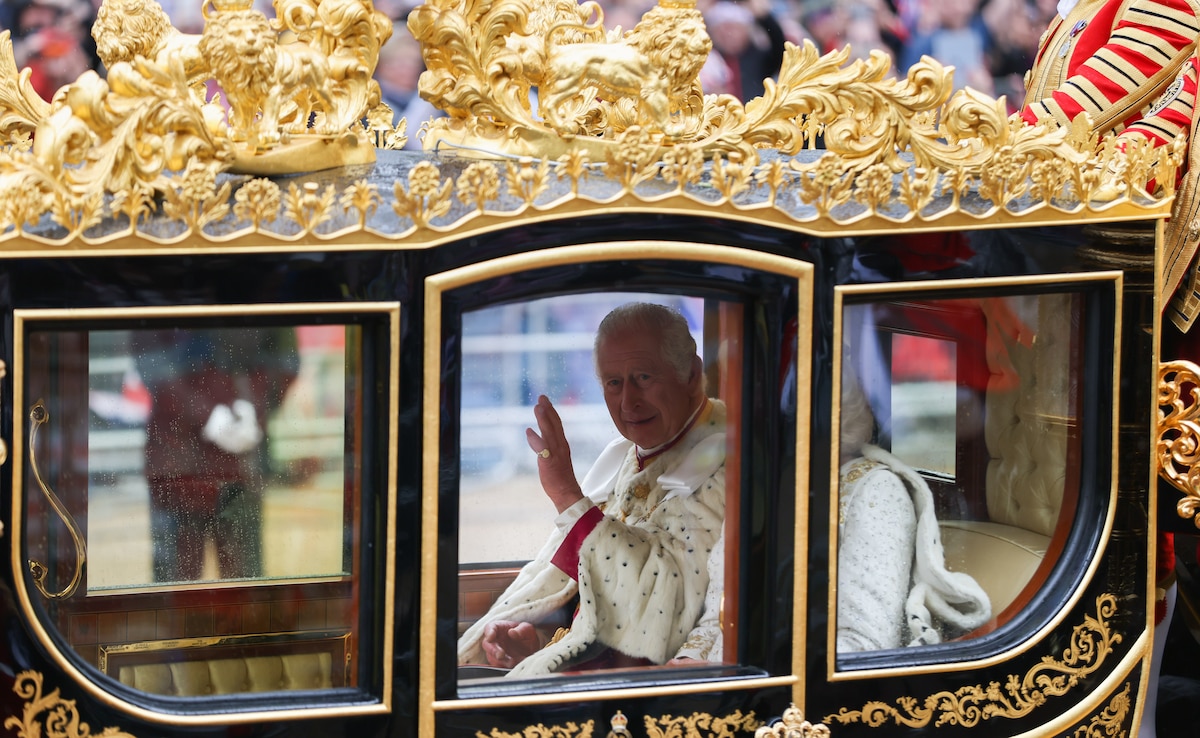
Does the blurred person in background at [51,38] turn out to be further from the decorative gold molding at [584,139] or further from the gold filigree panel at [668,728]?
the gold filigree panel at [668,728]

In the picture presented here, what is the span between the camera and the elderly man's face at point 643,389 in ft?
6.84

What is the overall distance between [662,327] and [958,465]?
1.64ft

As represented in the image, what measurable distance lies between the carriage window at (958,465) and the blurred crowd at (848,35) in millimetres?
2314

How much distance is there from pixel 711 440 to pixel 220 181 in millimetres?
741

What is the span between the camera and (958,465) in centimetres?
224

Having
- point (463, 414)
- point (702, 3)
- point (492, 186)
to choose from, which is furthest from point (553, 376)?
point (702, 3)

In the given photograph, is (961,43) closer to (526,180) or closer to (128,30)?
(128,30)

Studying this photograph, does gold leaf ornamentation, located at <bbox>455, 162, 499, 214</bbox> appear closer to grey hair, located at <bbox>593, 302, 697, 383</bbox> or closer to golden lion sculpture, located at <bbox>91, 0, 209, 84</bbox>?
grey hair, located at <bbox>593, 302, 697, 383</bbox>

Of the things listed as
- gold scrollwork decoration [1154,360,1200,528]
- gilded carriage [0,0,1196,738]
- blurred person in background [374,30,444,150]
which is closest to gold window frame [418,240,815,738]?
gilded carriage [0,0,1196,738]

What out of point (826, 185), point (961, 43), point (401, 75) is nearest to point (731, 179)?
→ point (826, 185)

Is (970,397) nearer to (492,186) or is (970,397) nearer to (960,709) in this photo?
(960,709)

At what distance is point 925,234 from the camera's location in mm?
2098

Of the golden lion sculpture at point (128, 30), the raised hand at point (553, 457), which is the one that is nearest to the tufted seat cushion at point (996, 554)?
the raised hand at point (553, 457)

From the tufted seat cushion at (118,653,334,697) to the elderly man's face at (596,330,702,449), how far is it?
52 centimetres
